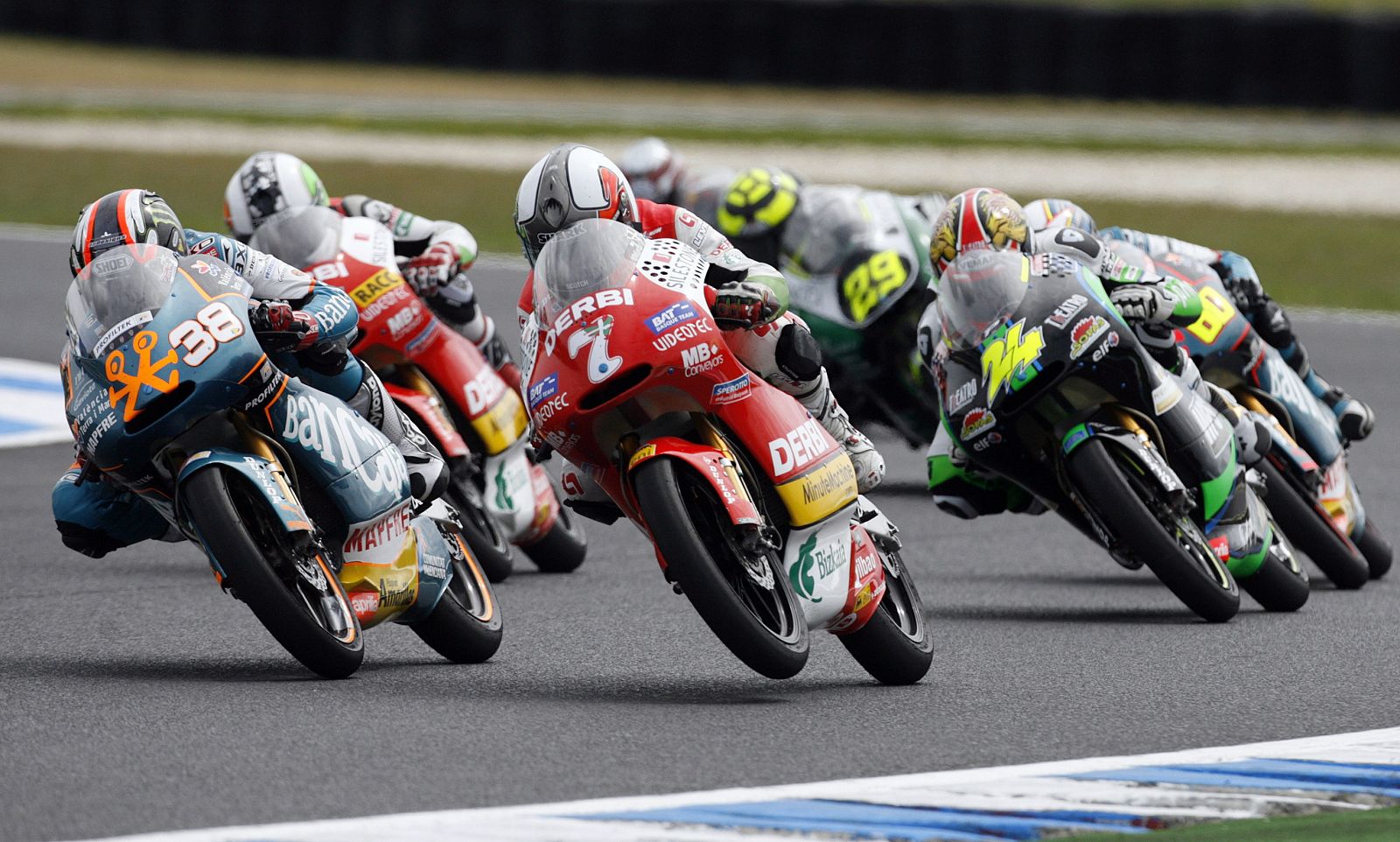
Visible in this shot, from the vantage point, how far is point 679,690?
20.1 feet

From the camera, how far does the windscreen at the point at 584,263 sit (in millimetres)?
5863

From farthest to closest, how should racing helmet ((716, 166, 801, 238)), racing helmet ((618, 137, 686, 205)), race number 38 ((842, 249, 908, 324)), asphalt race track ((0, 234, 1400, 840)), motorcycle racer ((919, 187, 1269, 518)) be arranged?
racing helmet ((618, 137, 686, 205)) → racing helmet ((716, 166, 801, 238)) → race number 38 ((842, 249, 908, 324)) → motorcycle racer ((919, 187, 1269, 518)) → asphalt race track ((0, 234, 1400, 840))

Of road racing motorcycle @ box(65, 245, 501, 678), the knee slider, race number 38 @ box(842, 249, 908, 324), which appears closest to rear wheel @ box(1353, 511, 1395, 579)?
race number 38 @ box(842, 249, 908, 324)

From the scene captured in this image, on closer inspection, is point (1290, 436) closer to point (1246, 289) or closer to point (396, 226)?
point (1246, 289)

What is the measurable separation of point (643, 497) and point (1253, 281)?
3.77 metres

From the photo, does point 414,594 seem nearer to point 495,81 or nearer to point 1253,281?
point 1253,281

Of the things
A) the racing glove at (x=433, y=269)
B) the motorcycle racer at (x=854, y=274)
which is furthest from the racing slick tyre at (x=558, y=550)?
the motorcycle racer at (x=854, y=274)

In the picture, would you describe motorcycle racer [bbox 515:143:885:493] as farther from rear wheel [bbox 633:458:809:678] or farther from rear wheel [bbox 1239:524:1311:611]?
rear wheel [bbox 1239:524:1311:611]

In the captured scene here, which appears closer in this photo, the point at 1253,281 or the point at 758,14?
the point at 1253,281

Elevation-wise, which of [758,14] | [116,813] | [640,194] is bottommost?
[758,14]

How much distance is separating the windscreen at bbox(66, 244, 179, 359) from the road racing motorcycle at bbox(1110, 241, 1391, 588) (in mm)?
3493

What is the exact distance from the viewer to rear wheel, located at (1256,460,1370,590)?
323 inches

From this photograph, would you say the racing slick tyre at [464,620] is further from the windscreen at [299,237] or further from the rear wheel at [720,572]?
the windscreen at [299,237]

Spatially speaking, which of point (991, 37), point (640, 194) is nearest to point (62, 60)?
point (991, 37)
